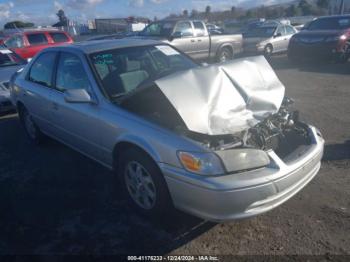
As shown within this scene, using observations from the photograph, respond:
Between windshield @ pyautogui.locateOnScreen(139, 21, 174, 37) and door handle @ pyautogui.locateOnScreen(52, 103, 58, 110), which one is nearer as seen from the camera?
door handle @ pyautogui.locateOnScreen(52, 103, 58, 110)

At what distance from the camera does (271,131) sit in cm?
318

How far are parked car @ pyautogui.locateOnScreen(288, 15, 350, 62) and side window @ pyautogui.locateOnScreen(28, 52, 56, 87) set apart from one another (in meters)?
10.2

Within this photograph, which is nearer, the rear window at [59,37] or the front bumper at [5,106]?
the front bumper at [5,106]

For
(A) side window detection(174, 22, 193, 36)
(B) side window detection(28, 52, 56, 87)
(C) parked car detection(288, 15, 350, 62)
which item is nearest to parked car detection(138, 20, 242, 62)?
(A) side window detection(174, 22, 193, 36)

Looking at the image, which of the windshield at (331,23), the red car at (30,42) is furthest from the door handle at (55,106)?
the windshield at (331,23)

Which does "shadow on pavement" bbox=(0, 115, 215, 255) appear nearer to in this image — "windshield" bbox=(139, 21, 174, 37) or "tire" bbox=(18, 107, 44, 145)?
"tire" bbox=(18, 107, 44, 145)

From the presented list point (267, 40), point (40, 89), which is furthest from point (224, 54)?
point (40, 89)

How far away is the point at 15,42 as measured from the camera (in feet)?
44.8

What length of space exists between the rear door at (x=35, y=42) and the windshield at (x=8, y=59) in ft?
16.4

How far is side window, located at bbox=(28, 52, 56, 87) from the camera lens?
4418 millimetres

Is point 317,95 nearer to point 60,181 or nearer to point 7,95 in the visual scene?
point 60,181

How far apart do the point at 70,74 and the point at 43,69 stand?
89cm

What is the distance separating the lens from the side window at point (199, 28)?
40.1 feet

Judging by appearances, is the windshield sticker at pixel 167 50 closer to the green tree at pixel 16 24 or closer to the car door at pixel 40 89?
the car door at pixel 40 89
